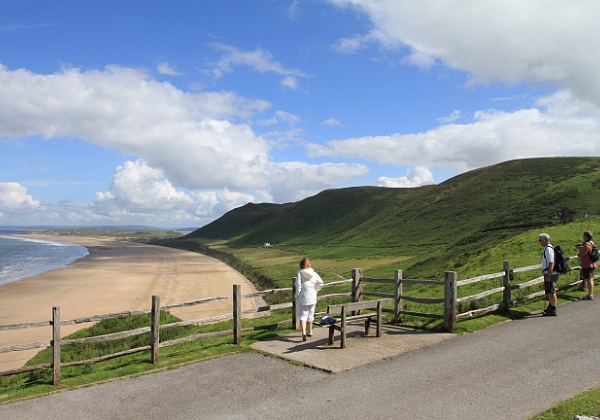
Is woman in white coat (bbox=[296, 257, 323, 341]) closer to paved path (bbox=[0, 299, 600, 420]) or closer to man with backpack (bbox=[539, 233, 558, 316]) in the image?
paved path (bbox=[0, 299, 600, 420])

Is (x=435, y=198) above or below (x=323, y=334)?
above

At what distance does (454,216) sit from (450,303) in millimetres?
70565

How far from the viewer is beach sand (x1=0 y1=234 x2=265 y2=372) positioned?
2848 centimetres

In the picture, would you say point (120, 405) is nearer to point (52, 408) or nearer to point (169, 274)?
point (52, 408)

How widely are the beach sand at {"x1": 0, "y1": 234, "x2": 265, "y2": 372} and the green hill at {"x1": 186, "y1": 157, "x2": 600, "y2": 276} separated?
20.3m

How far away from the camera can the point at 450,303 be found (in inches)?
495

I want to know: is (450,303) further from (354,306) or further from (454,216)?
(454,216)

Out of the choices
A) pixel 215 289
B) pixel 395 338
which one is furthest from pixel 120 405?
pixel 215 289

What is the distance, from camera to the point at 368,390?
27.2 ft

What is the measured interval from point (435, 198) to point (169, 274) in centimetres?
6469

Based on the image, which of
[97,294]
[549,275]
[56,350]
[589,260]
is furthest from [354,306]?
[97,294]

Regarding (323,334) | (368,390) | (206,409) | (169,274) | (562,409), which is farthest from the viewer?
(169,274)

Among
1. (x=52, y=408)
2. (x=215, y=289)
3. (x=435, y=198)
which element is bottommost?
(x=215, y=289)

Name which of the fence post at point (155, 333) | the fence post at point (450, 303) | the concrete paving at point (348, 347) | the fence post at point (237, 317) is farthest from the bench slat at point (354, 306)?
the fence post at point (155, 333)
